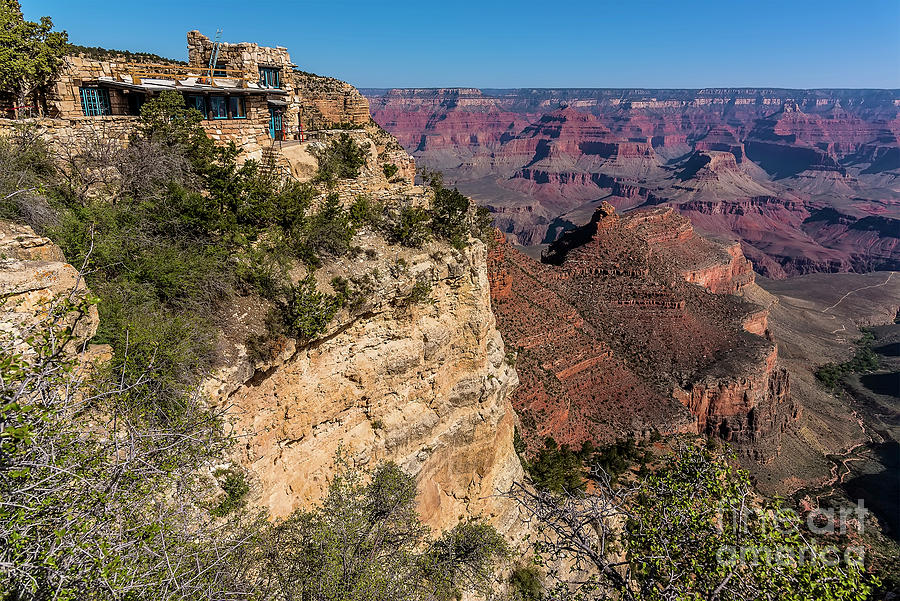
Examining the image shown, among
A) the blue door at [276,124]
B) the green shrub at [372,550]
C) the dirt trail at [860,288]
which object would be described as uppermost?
the blue door at [276,124]

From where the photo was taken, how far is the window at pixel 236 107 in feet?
55.9

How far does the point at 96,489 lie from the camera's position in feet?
23.2

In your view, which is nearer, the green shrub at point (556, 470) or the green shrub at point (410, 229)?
the green shrub at point (410, 229)

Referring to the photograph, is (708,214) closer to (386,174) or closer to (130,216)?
(386,174)

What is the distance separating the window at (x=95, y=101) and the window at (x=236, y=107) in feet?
12.2

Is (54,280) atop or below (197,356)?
atop

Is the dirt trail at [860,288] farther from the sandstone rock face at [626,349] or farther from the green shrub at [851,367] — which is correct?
the sandstone rock face at [626,349]

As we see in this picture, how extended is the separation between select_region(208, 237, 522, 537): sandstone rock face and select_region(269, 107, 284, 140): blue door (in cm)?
921

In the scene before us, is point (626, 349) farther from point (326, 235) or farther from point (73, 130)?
point (73, 130)

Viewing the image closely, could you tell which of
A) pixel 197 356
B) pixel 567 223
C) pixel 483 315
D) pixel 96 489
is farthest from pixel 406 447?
pixel 567 223

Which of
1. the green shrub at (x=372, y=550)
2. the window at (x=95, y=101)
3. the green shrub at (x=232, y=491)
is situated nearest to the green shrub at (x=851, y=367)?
the green shrub at (x=372, y=550)

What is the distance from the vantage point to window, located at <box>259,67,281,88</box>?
20.5m

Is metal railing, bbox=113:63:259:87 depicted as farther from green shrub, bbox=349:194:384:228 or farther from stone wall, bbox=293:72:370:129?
green shrub, bbox=349:194:384:228

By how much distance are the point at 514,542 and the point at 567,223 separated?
153323 mm
